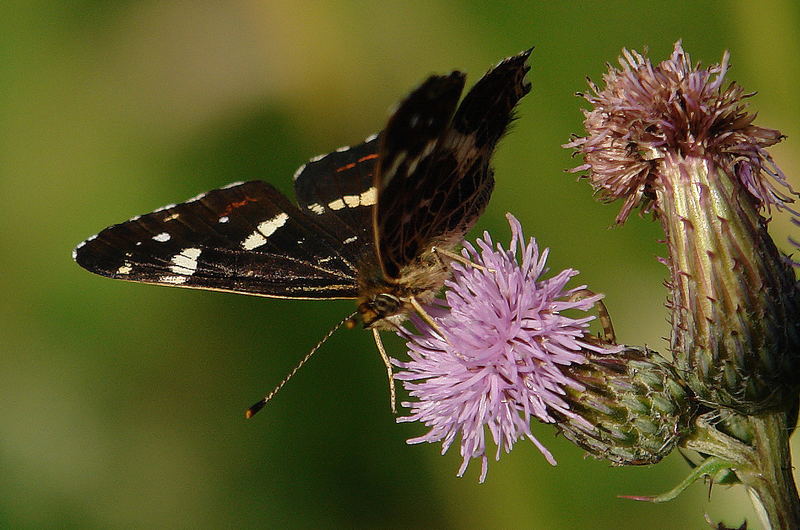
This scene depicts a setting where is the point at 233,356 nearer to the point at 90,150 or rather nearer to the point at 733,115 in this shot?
the point at 90,150

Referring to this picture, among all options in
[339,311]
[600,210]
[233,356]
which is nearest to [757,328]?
[600,210]

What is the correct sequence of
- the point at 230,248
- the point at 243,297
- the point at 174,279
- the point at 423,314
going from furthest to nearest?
the point at 243,297 < the point at 230,248 < the point at 174,279 < the point at 423,314

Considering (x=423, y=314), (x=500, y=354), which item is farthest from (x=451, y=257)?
(x=500, y=354)

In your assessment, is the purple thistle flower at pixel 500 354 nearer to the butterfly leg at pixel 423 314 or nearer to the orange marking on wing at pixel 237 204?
the butterfly leg at pixel 423 314

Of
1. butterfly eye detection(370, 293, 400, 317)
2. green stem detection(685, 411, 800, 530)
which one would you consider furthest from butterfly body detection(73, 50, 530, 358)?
green stem detection(685, 411, 800, 530)

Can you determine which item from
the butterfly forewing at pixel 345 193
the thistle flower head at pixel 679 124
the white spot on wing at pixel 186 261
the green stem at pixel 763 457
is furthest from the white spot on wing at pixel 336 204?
the green stem at pixel 763 457

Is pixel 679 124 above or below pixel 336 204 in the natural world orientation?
above

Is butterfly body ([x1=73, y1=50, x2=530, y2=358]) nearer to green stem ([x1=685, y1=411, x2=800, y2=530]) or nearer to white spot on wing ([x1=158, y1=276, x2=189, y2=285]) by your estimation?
white spot on wing ([x1=158, y1=276, x2=189, y2=285])

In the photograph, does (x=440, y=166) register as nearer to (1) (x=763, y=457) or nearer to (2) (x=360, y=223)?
(2) (x=360, y=223)
